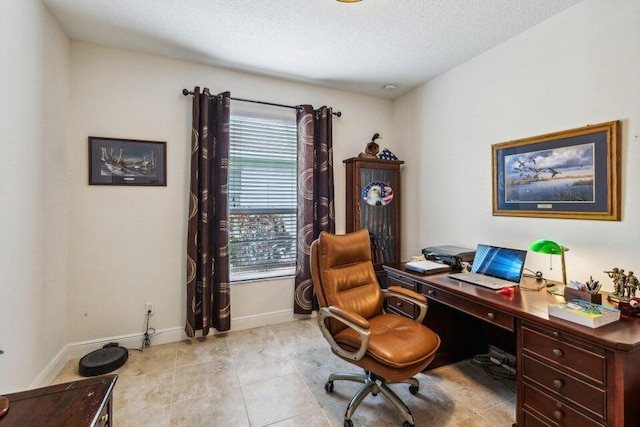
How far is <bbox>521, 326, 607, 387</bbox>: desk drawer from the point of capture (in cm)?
126

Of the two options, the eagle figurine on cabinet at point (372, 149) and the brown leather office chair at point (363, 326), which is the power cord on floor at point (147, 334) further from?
the eagle figurine on cabinet at point (372, 149)

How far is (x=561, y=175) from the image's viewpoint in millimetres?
2061

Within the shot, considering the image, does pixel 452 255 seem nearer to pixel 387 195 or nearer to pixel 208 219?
pixel 387 195

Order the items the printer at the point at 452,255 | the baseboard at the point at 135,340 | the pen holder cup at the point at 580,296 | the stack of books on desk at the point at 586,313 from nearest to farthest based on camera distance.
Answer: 1. the stack of books on desk at the point at 586,313
2. the pen holder cup at the point at 580,296
3. the baseboard at the point at 135,340
4. the printer at the point at 452,255

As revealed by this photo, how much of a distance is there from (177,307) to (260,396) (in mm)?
1305

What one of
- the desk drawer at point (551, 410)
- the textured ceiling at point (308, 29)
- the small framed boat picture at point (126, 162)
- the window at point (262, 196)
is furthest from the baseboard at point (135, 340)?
the textured ceiling at point (308, 29)

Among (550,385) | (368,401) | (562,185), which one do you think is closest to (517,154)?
(562,185)

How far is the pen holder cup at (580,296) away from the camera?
1.54 metres

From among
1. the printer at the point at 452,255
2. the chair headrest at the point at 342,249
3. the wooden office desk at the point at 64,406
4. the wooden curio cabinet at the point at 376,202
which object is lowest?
the wooden office desk at the point at 64,406

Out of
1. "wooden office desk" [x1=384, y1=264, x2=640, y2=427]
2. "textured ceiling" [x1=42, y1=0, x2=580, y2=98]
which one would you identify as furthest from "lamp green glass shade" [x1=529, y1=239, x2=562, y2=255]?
"textured ceiling" [x1=42, y1=0, x2=580, y2=98]

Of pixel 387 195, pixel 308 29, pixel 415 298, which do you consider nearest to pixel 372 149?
pixel 387 195

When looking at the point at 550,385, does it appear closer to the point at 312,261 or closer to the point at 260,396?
the point at 312,261

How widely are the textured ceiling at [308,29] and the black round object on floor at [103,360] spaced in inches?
102

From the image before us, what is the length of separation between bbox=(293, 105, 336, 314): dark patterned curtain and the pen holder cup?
6.69 ft
